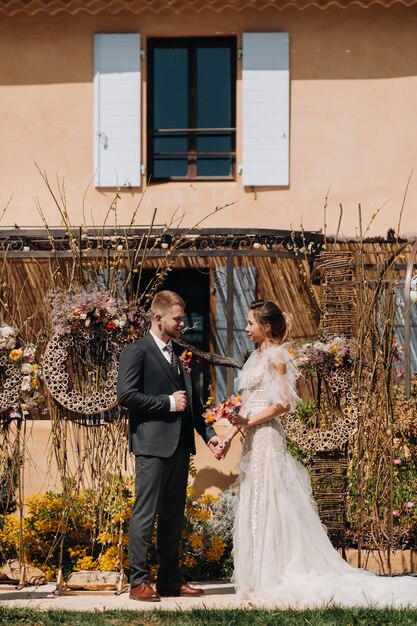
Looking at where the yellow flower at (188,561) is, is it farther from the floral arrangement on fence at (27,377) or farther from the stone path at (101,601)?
the floral arrangement on fence at (27,377)

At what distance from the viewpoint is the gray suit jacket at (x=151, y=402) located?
7.11m

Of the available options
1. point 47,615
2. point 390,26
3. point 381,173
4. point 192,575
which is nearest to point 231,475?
point 192,575

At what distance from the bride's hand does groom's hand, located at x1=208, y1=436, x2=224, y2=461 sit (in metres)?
0.15

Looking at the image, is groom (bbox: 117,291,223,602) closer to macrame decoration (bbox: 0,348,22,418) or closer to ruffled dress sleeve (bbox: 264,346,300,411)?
ruffled dress sleeve (bbox: 264,346,300,411)

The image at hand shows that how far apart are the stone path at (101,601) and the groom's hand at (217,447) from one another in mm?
887

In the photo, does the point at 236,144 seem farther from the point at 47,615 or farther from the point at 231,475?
the point at 47,615

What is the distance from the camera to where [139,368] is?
7207 millimetres

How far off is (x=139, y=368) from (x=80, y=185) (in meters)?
7.19

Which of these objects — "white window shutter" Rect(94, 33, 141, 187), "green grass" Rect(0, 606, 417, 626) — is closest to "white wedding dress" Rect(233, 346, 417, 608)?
"green grass" Rect(0, 606, 417, 626)

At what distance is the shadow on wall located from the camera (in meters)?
9.30

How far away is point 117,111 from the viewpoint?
1398cm

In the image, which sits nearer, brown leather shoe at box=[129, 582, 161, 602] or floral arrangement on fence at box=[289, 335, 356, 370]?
brown leather shoe at box=[129, 582, 161, 602]

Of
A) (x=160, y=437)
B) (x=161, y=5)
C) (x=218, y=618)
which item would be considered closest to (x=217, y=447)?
(x=160, y=437)

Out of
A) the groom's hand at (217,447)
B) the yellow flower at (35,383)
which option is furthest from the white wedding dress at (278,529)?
the yellow flower at (35,383)
